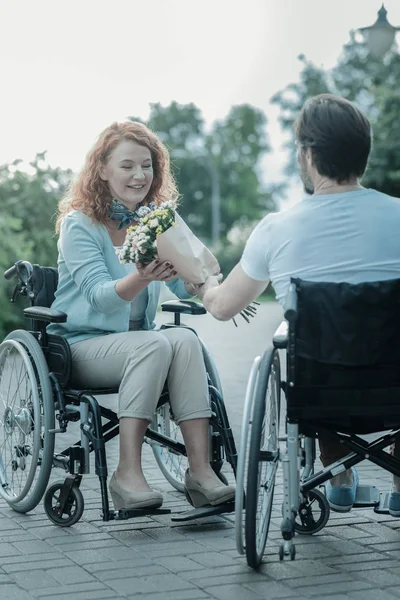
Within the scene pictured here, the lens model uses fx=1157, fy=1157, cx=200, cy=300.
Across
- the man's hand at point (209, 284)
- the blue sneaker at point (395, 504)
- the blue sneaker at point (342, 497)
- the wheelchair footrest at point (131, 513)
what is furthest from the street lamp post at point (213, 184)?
the blue sneaker at point (395, 504)

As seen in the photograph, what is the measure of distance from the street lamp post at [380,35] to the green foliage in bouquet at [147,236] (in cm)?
1197

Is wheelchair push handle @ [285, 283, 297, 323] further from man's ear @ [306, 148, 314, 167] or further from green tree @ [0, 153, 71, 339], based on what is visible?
green tree @ [0, 153, 71, 339]

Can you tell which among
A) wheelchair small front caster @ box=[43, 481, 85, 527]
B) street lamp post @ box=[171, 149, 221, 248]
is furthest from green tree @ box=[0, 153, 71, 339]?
street lamp post @ box=[171, 149, 221, 248]

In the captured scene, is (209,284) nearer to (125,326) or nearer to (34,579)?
(125,326)

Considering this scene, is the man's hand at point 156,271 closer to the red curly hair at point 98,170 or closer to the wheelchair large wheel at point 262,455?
the red curly hair at point 98,170

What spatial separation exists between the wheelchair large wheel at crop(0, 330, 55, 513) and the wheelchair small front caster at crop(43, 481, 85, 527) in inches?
3.4

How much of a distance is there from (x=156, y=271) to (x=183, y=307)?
709 millimetres

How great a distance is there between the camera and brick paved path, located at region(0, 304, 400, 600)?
3641 mm

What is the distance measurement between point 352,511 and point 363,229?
1447 mm

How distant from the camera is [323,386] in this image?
12.6 feet

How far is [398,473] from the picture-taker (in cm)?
401

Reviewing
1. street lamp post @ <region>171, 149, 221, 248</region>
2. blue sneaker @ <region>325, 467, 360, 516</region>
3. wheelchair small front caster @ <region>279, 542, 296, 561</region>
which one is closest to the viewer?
wheelchair small front caster @ <region>279, 542, 296, 561</region>

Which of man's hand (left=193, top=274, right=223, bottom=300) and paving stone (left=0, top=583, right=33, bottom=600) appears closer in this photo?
paving stone (left=0, top=583, right=33, bottom=600)

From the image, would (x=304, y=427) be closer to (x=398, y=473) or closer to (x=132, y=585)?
(x=398, y=473)
